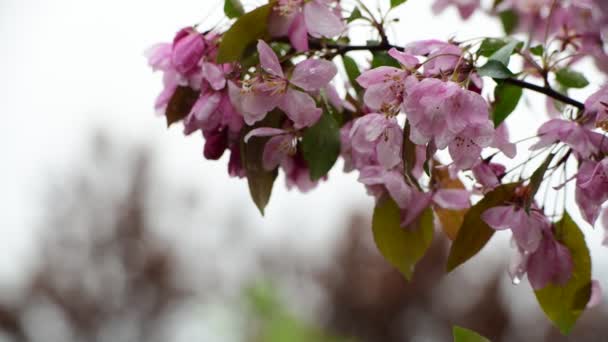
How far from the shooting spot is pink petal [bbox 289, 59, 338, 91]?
0.36 meters

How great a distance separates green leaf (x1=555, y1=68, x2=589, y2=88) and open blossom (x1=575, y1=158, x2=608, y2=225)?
9 cm

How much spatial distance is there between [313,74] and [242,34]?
40 mm

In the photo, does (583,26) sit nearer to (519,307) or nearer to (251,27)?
(251,27)

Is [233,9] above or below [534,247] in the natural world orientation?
above

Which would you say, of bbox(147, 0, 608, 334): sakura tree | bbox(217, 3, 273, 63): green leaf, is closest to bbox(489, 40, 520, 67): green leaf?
bbox(147, 0, 608, 334): sakura tree

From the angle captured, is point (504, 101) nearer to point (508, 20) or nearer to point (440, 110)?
point (440, 110)

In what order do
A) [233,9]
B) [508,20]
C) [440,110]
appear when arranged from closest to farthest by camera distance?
[440,110] < [233,9] < [508,20]

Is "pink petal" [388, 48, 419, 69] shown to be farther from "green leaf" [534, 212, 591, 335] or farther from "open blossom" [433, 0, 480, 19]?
"open blossom" [433, 0, 480, 19]

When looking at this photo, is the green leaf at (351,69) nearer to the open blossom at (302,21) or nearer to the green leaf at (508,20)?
the open blossom at (302,21)

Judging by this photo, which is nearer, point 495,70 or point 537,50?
point 495,70

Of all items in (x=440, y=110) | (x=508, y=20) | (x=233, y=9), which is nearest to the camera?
(x=440, y=110)

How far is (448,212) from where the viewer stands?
17.2 inches

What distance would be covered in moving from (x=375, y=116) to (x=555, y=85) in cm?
17

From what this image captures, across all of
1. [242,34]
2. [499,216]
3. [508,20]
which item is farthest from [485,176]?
[508,20]
